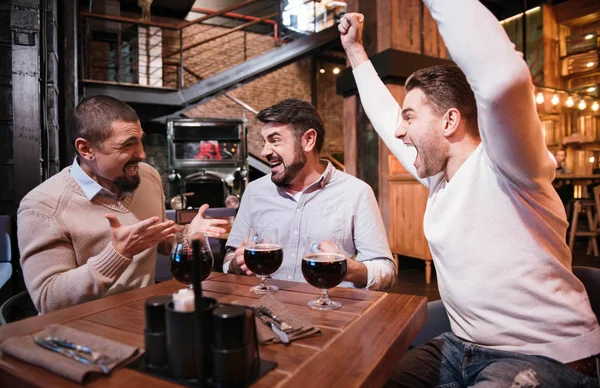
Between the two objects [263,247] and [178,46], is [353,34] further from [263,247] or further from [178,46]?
[178,46]

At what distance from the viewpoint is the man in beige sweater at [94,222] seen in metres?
1.34

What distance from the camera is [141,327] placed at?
971 millimetres

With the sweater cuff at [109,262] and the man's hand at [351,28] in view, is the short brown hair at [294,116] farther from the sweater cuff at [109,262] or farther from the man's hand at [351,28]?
the sweater cuff at [109,262]

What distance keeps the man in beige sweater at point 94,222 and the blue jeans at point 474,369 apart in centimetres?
80

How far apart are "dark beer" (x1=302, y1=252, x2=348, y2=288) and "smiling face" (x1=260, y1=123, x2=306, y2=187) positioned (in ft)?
2.79

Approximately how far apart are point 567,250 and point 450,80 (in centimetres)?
62

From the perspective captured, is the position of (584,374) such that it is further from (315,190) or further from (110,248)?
(110,248)

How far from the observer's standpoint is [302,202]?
1.89 meters

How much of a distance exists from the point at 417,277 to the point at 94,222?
12.1 feet

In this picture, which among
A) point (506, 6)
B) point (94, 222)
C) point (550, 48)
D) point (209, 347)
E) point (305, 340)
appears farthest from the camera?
point (550, 48)

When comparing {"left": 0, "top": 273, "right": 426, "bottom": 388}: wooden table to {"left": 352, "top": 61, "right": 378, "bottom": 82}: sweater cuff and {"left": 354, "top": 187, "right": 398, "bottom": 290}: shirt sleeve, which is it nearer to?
{"left": 354, "top": 187, "right": 398, "bottom": 290}: shirt sleeve

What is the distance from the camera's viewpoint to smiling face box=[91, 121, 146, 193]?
1671 millimetres

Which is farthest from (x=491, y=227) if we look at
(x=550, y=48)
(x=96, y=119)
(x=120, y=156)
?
(x=550, y=48)

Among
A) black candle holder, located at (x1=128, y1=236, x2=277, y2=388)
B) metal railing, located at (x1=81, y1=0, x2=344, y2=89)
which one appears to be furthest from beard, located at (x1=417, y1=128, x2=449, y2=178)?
metal railing, located at (x1=81, y1=0, x2=344, y2=89)
